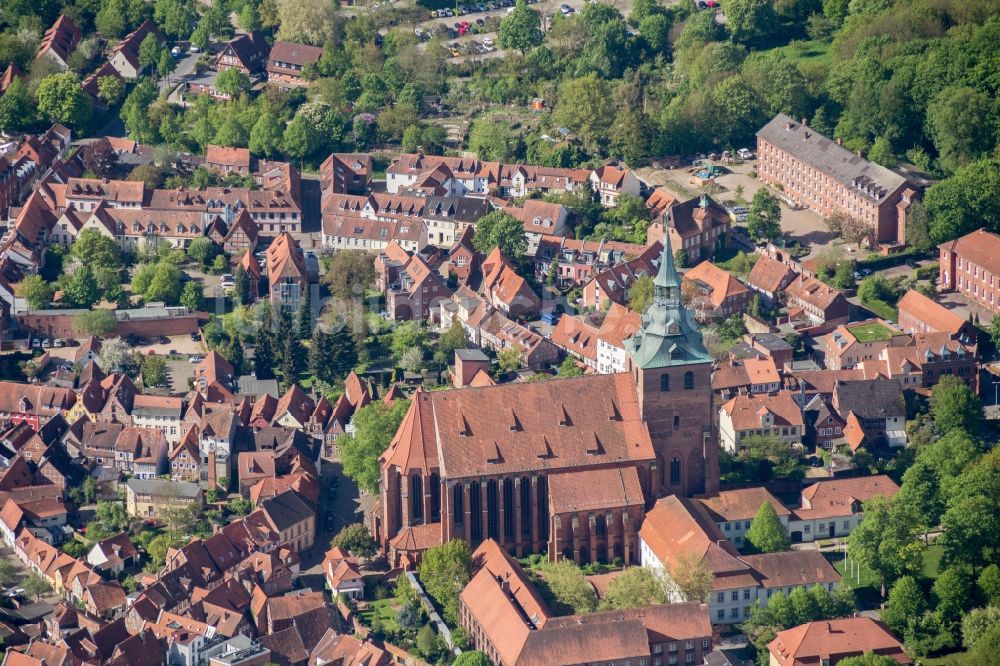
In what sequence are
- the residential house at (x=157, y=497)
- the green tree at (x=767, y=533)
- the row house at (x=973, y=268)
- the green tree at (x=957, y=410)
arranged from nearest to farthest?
the green tree at (x=767, y=533) < the residential house at (x=157, y=497) < the green tree at (x=957, y=410) < the row house at (x=973, y=268)

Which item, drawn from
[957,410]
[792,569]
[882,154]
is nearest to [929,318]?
[957,410]

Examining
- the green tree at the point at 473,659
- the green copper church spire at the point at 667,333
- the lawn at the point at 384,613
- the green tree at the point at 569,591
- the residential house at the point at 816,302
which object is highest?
the green copper church spire at the point at 667,333

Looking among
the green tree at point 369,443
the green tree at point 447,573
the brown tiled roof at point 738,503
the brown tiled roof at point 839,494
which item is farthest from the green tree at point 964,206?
the green tree at point 447,573

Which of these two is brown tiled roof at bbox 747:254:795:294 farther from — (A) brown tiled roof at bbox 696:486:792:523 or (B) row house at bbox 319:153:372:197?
(B) row house at bbox 319:153:372:197

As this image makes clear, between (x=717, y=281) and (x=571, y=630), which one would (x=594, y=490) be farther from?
(x=717, y=281)

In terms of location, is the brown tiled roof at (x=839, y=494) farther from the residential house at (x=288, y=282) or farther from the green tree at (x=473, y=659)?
the residential house at (x=288, y=282)

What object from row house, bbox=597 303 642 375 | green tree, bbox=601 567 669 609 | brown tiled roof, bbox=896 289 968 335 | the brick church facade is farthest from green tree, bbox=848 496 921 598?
brown tiled roof, bbox=896 289 968 335

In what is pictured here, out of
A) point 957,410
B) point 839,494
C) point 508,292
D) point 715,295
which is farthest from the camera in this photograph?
point 508,292

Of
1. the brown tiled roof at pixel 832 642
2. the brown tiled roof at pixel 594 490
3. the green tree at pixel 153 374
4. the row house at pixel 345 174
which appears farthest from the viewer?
the row house at pixel 345 174
